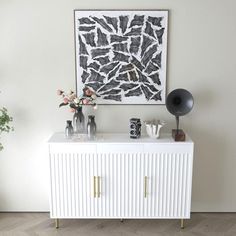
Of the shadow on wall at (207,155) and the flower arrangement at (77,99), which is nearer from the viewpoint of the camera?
the flower arrangement at (77,99)

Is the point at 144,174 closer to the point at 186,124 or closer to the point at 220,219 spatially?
the point at 186,124

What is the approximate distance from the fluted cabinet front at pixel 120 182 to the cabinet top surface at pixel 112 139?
0.18ft

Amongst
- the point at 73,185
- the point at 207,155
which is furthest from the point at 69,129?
the point at 207,155

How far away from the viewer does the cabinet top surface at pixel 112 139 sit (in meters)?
2.51

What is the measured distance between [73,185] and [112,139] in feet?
1.72

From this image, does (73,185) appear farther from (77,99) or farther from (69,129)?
(77,99)

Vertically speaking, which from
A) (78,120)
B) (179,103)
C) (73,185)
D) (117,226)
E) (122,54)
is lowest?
(117,226)

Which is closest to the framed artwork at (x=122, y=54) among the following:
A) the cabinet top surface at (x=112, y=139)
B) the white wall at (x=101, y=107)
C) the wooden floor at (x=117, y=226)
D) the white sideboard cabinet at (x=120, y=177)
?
the white wall at (x=101, y=107)

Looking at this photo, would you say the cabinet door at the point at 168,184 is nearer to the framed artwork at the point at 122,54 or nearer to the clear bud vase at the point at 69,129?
the framed artwork at the point at 122,54

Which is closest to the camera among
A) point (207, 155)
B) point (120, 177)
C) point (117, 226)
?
point (120, 177)

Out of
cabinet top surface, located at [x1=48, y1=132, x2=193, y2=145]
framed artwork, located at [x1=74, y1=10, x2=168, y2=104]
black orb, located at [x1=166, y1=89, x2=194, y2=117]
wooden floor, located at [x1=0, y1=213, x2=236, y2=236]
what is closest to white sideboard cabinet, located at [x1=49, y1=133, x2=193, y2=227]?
cabinet top surface, located at [x1=48, y1=132, x2=193, y2=145]

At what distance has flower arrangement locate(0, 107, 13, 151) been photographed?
253cm

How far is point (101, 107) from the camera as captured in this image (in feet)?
8.99

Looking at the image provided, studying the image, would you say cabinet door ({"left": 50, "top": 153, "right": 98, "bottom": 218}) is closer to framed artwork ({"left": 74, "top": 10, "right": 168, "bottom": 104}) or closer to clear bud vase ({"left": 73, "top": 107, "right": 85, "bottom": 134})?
clear bud vase ({"left": 73, "top": 107, "right": 85, "bottom": 134})
